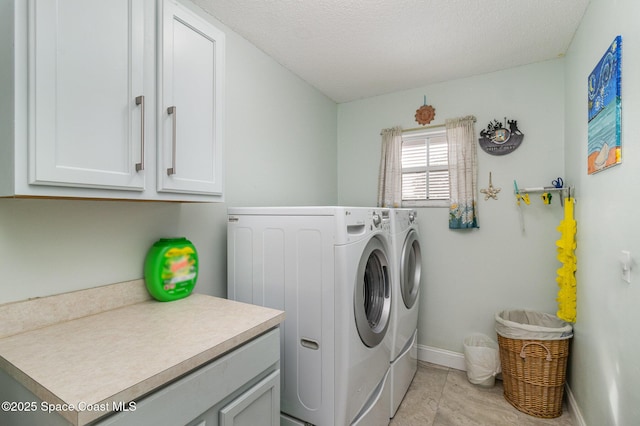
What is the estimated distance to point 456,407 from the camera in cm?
211

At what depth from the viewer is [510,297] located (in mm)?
2496

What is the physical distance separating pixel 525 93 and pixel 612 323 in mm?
1858

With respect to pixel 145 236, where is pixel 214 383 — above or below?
below

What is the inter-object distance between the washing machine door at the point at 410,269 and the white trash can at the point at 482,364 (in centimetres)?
64

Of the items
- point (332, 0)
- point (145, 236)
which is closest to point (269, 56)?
point (332, 0)

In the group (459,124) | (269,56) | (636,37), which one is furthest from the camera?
(459,124)

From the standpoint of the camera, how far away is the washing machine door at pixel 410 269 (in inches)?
80.4

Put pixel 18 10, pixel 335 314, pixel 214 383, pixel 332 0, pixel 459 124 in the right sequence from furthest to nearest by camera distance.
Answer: pixel 459 124 → pixel 332 0 → pixel 335 314 → pixel 214 383 → pixel 18 10

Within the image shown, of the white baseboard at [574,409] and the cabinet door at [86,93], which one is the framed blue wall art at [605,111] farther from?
the cabinet door at [86,93]

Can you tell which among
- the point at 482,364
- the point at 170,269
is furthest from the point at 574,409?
the point at 170,269

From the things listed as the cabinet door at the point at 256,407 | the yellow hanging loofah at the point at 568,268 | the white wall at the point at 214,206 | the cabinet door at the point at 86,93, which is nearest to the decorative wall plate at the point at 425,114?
the white wall at the point at 214,206

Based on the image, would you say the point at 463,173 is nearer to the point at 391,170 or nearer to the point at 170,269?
the point at 391,170

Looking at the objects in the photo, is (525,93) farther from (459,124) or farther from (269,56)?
(269,56)

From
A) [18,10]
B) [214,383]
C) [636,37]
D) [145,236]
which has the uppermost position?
[636,37]
